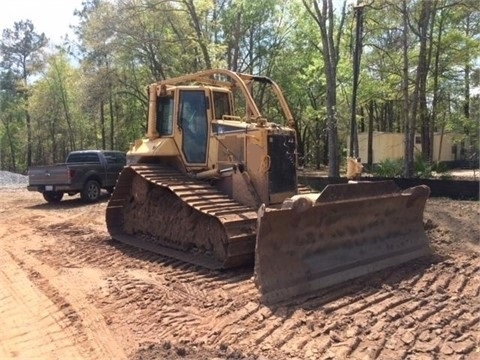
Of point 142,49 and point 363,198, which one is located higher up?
point 142,49

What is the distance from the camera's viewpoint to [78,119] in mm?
46781

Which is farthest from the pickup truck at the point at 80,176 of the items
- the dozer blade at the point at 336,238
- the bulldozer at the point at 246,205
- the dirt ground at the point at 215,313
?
the dozer blade at the point at 336,238

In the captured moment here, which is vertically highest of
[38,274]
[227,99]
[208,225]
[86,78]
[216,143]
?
[86,78]

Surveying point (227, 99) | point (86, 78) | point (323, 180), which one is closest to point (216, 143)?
point (227, 99)

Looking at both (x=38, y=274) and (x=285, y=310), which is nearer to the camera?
(x=285, y=310)

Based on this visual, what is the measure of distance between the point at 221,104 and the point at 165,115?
3.58 ft

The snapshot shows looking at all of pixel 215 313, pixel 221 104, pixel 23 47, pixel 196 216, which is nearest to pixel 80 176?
pixel 221 104

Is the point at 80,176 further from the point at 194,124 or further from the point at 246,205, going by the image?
the point at 246,205

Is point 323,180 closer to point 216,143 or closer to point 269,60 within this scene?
point 216,143

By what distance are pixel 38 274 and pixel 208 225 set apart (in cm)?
249

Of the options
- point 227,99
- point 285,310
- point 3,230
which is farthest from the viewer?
point 3,230

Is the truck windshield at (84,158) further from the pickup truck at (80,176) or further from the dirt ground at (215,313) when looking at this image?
the dirt ground at (215,313)

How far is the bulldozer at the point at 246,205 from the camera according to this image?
605cm

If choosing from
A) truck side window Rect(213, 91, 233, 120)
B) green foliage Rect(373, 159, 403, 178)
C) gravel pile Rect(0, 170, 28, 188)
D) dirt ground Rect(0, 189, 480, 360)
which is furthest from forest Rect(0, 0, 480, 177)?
dirt ground Rect(0, 189, 480, 360)
